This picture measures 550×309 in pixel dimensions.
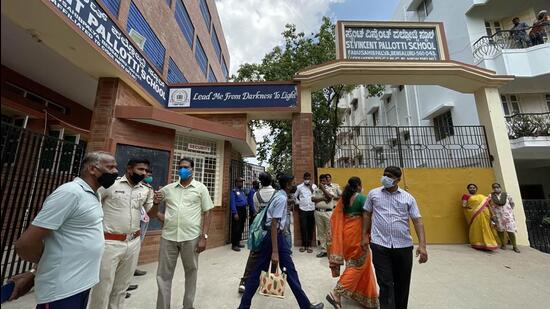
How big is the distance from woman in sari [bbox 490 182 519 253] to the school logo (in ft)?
27.6

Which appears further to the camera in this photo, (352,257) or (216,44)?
(216,44)

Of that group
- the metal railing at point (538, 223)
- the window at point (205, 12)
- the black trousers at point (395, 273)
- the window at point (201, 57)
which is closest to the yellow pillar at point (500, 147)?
the metal railing at point (538, 223)

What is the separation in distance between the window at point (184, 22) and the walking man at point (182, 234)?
974 cm

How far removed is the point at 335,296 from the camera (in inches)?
129

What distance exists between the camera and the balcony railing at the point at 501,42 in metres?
9.95

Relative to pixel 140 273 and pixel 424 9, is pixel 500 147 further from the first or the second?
pixel 424 9

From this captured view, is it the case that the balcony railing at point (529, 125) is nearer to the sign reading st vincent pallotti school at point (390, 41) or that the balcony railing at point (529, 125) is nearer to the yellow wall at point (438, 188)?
the yellow wall at point (438, 188)

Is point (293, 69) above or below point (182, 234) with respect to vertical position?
above

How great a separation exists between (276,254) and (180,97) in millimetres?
5835

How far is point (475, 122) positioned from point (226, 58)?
60.9 feet

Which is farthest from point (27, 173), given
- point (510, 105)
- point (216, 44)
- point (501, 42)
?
point (216, 44)

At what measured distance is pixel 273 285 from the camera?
9.23ft

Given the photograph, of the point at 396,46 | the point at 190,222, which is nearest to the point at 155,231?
the point at 190,222

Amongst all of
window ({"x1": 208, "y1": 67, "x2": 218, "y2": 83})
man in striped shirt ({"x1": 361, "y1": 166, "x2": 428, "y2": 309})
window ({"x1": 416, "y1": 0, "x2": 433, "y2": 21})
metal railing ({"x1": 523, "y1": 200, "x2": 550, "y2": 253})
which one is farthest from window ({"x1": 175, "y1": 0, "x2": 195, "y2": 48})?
metal railing ({"x1": 523, "y1": 200, "x2": 550, "y2": 253})
